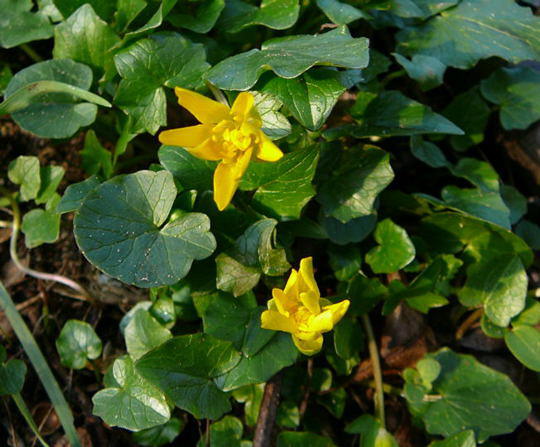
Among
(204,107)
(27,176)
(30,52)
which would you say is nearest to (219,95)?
(204,107)

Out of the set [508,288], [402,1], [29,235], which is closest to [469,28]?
[402,1]

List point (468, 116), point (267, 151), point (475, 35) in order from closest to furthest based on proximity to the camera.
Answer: point (267, 151) → point (475, 35) → point (468, 116)

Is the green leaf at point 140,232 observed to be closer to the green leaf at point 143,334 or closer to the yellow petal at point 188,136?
the yellow petal at point 188,136

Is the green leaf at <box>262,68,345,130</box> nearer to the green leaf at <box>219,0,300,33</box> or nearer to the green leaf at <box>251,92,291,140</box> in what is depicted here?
the green leaf at <box>251,92,291,140</box>

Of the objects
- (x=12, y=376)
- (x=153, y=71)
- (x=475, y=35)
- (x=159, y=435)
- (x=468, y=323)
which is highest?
(x=475, y=35)

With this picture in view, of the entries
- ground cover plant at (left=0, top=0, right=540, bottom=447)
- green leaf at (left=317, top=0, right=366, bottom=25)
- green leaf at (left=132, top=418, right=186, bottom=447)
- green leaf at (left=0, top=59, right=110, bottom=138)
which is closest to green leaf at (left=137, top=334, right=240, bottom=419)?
ground cover plant at (left=0, top=0, right=540, bottom=447)

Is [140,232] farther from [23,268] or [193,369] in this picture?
[23,268]
